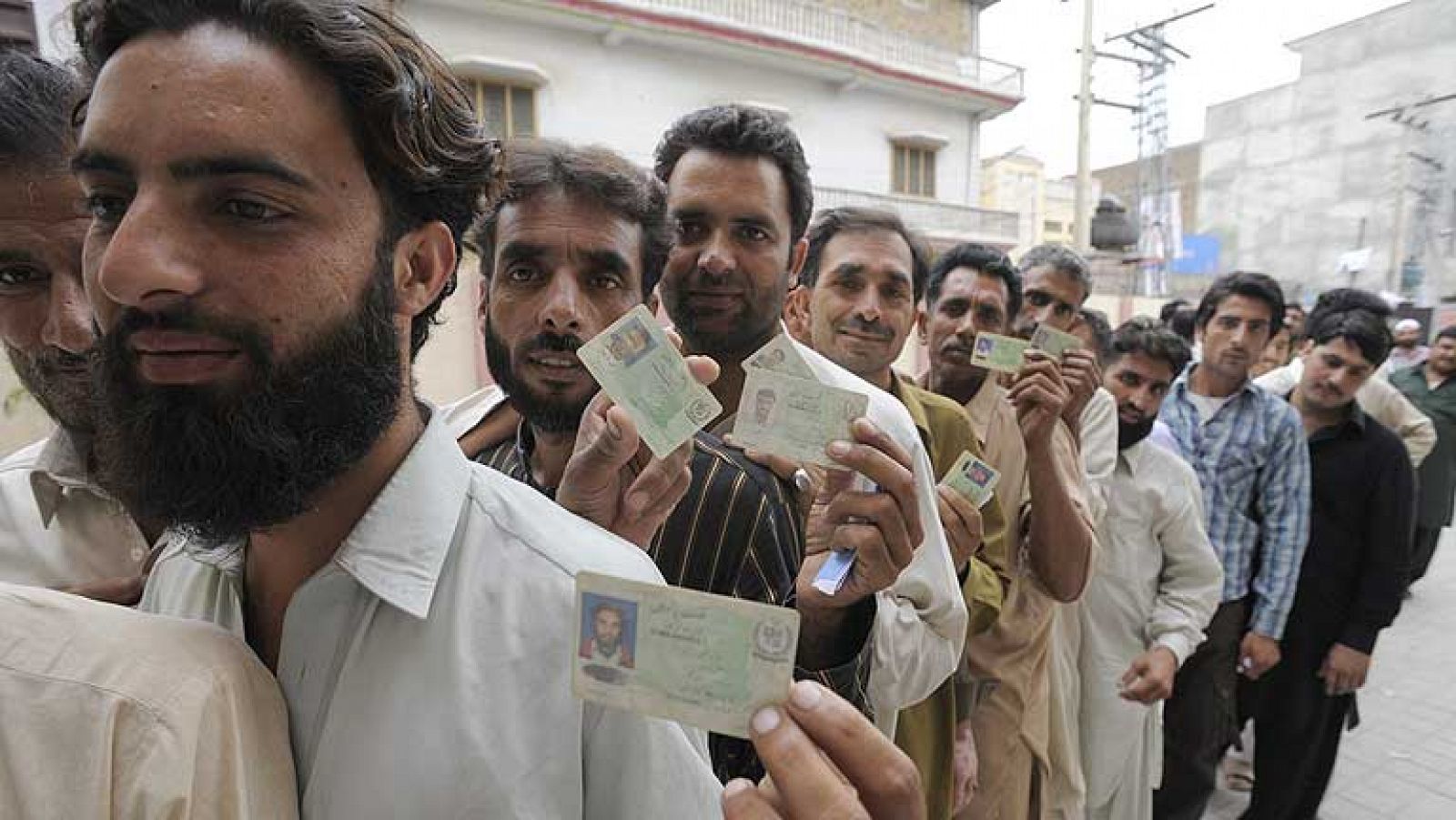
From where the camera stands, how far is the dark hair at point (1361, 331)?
10.9 feet

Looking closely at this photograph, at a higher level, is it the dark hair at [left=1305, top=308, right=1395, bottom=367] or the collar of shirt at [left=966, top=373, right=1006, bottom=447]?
the dark hair at [left=1305, top=308, right=1395, bottom=367]

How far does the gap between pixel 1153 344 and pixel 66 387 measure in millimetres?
3311

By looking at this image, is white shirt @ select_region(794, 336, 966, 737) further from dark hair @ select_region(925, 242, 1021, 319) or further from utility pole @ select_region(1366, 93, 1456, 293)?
utility pole @ select_region(1366, 93, 1456, 293)

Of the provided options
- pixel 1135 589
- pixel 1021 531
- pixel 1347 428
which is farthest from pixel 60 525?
pixel 1347 428

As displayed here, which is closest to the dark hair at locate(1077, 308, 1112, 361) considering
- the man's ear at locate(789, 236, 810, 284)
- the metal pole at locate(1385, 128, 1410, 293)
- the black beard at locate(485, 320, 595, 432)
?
the man's ear at locate(789, 236, 810, 284)

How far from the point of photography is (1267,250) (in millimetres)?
24375

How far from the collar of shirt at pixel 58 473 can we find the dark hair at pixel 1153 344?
3.22m

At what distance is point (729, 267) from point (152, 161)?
1212mm

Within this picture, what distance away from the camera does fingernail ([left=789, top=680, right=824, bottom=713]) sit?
0.73m

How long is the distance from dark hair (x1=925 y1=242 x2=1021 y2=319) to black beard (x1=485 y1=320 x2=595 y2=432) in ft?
5.32

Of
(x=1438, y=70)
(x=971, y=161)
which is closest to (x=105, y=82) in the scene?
(x=971, y=161)

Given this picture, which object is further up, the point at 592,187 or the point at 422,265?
the point at 592,187

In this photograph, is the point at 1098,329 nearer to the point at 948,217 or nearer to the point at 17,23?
the point at 17,23

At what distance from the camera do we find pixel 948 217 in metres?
14.8
